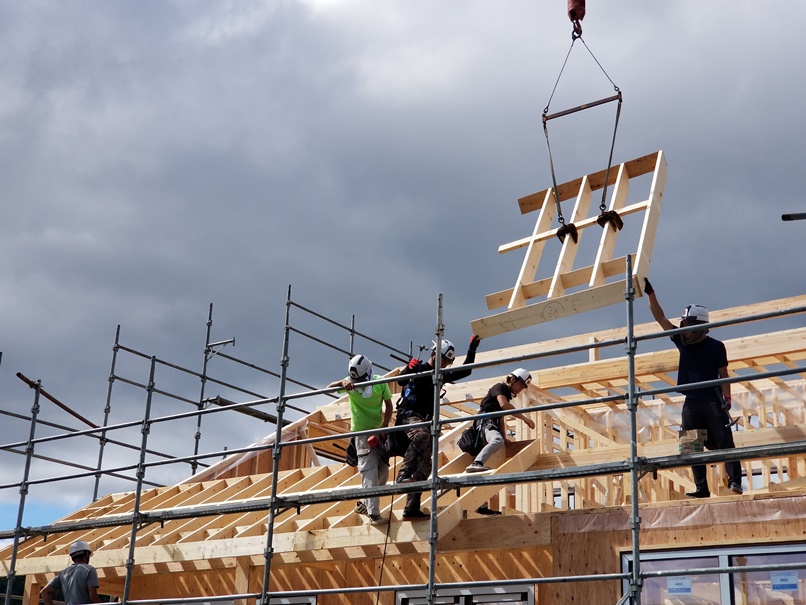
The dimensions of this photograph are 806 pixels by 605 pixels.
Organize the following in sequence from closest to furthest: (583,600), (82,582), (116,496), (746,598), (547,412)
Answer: (746,598)
(583,600)
(82,582)
(547,412)
(116,496)

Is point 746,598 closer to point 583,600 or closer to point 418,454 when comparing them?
point 583,600

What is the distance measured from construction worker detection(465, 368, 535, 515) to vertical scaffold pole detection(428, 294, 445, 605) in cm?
62

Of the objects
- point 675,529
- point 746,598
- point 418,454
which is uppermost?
point 418,454

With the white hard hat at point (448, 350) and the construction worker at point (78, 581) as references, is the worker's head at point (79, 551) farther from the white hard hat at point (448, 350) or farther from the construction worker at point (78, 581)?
the white hard hat at point (448, 350)

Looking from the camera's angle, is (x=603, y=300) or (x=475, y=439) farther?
(x=475, y=439)

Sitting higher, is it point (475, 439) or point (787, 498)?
point (475, 439)

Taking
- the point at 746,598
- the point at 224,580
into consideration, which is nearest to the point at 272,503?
the point at 224,580

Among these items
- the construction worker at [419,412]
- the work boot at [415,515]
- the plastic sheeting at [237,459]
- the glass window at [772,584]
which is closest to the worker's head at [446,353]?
the construction worker at [419,412]

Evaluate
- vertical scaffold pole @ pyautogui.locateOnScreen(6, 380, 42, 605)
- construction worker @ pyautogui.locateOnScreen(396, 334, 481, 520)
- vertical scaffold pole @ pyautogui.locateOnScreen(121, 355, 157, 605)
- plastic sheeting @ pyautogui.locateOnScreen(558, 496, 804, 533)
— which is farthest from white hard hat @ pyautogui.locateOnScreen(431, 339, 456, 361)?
vertical scaffold pole @ pyautogui.locateOnScreen(6, 380, 42, 605)

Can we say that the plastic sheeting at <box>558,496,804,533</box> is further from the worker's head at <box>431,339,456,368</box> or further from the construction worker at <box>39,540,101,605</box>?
the construction worker at <box>39,540,101,605</box>

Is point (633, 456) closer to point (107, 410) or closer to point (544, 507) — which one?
point (544, 507)

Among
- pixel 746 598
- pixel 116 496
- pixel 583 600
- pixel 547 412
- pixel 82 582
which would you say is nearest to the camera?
pixel 746 598

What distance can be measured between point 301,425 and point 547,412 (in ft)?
16.5

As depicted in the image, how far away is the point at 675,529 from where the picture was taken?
9.64 m
